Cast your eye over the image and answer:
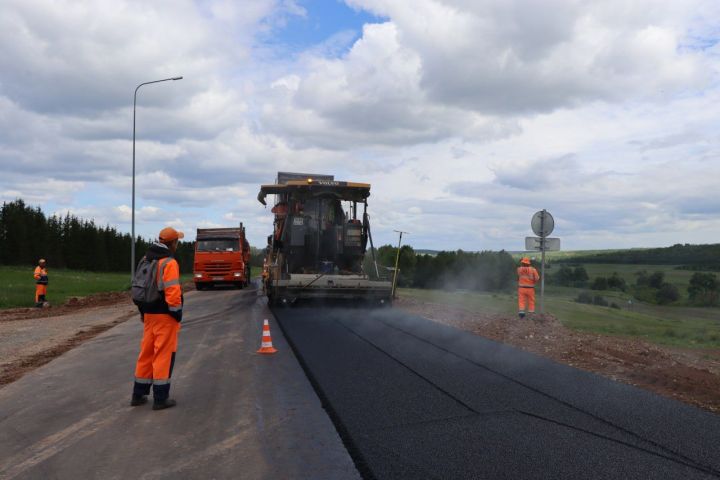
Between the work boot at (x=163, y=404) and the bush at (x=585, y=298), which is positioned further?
the bush at (x=585, y=298)

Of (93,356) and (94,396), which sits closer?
(94,396)

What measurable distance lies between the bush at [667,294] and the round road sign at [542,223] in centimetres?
5702

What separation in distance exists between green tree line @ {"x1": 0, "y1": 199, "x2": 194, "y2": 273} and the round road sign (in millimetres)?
49295

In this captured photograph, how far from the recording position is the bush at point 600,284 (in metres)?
70.3

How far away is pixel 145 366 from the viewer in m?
5.90

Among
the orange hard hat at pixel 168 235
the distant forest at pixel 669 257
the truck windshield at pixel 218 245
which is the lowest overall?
the orange hard hat at pixel 168 235

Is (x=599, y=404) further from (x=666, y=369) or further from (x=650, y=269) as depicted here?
(x=650, y=269)

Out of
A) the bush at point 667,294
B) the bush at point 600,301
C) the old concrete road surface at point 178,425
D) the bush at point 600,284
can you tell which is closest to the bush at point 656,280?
the bush at point 667,294

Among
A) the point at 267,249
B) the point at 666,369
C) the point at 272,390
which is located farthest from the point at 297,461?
the point at 267,249

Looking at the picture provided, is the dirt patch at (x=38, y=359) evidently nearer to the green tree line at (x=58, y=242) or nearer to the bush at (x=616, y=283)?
the green tree line at (x=58, y=242)

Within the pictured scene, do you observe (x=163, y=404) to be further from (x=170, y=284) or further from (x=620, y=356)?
(x=620, y=356)

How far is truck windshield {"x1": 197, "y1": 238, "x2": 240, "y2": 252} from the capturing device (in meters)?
26.2

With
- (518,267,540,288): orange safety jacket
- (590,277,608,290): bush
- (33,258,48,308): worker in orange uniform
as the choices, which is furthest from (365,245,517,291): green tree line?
(518,267,540,288): orange safety jacket

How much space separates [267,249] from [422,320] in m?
6.92
